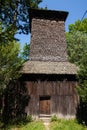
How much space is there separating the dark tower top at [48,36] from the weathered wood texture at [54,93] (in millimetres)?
3581

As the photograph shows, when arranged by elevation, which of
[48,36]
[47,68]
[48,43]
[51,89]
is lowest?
[51,89]

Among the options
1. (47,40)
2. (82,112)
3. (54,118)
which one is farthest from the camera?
(47,40)

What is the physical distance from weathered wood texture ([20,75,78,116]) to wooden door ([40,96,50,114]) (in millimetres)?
98

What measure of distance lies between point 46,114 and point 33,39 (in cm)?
847

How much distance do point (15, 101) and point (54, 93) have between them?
3656 millimetres

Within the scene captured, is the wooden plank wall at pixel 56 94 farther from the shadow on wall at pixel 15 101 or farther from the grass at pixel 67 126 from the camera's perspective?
the grass at pixel 67 126

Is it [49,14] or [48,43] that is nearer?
[48,43]

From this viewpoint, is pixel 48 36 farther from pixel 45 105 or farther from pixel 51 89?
pixel 45 105

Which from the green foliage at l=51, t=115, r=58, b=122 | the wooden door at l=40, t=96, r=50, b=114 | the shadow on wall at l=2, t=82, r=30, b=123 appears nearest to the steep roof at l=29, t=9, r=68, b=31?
the shadow on wall at l=2, t=82, r=30, b=123

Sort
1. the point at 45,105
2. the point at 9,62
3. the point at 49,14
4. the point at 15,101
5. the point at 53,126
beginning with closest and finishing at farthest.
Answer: the point at 53,126
the point at 9,62
the point at 15,101
the point at 45,105
the point at 49,14

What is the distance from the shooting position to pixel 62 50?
84.2ft

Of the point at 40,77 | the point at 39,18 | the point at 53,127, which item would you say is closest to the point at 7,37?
the point at 53,127

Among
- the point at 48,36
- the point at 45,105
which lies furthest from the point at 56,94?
the point at 48,36

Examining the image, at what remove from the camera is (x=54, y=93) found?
71.8ft
